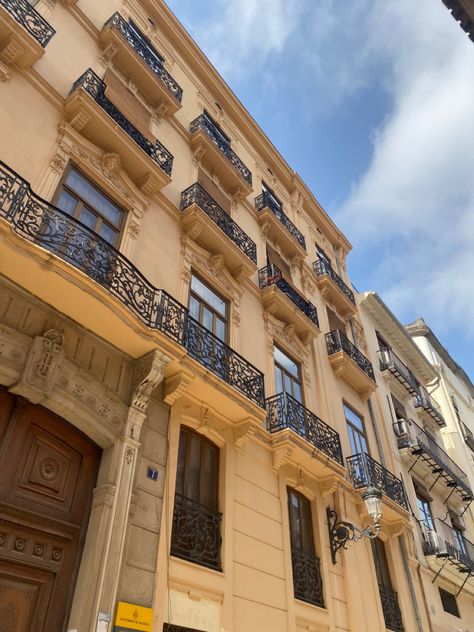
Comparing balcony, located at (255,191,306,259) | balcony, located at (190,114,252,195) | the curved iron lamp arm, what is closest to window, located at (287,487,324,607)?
the curved iron lamp arm

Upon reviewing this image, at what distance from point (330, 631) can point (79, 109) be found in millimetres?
10232

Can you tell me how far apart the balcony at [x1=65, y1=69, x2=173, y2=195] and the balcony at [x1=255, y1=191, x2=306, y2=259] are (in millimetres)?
4628

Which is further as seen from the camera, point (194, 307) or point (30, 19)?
point (194, 307)

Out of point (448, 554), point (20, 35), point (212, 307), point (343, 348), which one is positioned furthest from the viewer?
point (343, 348)

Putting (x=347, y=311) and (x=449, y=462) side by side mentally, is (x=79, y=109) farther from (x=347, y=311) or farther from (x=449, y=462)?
(x=449, y=462)

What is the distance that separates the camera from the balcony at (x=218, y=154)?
12.5 m

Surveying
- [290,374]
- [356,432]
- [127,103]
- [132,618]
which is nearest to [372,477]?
[356,432]

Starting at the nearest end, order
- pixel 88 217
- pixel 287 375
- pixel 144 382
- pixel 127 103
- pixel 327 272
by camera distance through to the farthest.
Answer: pixel 144 382 < pixel 88 217 < pixel 127 103 < pixel 287 375 < pixel 327 272

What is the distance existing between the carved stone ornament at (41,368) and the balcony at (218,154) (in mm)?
7776

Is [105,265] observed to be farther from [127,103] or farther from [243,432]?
[127,103]

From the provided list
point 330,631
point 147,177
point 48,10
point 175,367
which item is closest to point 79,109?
point 147,177

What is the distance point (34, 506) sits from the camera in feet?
18.7

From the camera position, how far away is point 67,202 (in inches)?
317

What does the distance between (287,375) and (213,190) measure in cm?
504
